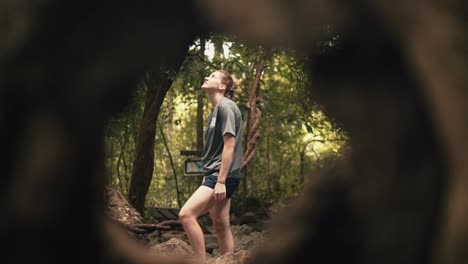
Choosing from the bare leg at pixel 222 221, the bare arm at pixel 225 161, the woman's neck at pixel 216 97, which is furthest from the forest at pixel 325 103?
the woman's neck at pixel 216 97

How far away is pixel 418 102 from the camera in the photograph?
1877 mm

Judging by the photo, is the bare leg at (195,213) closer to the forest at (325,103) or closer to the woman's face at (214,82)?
the woman's face at (214,82)

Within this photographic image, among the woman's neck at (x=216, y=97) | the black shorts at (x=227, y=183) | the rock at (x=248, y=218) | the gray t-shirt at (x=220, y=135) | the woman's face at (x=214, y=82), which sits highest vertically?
the woman's face at (x=214, y=82)

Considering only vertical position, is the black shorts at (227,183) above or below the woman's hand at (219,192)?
above

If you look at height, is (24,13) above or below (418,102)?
above

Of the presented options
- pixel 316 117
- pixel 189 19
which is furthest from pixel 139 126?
pixel 189 19

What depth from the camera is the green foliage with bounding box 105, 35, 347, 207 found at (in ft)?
32.0

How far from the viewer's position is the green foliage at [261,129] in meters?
9.74

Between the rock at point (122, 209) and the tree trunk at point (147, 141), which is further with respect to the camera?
the tree trunk at point (147, 141)

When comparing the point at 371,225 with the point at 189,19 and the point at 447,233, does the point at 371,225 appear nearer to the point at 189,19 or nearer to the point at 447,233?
the point at 447,233

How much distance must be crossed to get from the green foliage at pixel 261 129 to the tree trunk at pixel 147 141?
15 centimetres

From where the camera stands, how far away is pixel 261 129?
40.5ft

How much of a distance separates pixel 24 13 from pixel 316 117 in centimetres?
893

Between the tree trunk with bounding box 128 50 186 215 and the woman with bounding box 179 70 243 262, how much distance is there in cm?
354
